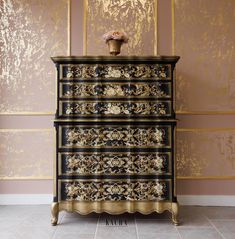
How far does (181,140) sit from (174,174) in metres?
0.79

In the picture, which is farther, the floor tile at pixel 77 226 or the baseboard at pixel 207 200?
the baseboard at pixel 207 200

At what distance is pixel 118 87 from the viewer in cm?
255

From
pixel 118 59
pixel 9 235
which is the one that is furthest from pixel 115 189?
pixel 118 59

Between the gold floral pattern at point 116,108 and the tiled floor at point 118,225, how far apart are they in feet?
3.55

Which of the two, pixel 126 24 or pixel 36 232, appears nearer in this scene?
pixel 36 232

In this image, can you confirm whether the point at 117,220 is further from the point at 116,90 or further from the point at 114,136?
the point at 116,90

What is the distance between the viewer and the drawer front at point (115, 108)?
8.31ft

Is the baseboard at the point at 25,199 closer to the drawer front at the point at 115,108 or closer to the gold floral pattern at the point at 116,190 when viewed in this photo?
the gold floral pattern at the point at 116,190

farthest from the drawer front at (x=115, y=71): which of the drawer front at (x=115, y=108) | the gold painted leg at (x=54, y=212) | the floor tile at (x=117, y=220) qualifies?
the floor tile at (x=117, y=220)

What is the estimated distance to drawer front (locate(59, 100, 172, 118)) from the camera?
253 centimetres

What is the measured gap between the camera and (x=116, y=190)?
2.51m

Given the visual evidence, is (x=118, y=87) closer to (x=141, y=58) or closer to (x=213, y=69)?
(x=141, y=58)

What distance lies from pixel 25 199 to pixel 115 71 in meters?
1.90

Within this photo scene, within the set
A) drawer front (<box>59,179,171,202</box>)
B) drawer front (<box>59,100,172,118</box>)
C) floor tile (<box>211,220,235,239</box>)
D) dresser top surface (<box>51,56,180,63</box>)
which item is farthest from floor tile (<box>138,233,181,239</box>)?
dresser top surface (<box>51,56,180,63</box>)
